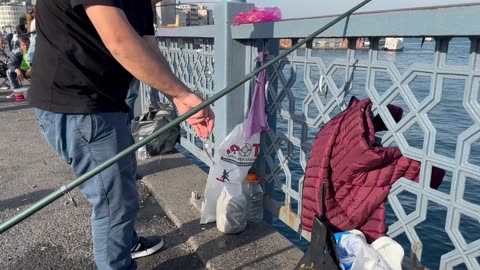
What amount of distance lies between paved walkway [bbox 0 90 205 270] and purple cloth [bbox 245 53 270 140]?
968mm

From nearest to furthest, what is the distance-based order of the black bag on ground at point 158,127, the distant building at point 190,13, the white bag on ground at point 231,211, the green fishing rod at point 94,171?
the green fishing rod at point 94,171 < the white bag on ground at point 231,211 < the black bag on ground at point 158,127 < the distant building at point 190,13

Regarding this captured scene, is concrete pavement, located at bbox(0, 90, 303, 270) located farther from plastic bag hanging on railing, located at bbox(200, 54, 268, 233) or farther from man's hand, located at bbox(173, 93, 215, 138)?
man's hand, located at bbox(173, 93, 215, 138)

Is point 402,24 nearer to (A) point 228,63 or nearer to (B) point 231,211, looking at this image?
(A) point 228,63

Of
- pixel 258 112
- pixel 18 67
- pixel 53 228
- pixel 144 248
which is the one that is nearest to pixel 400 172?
pixel 258 112

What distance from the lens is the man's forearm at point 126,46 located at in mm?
1576

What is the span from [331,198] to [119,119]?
1184 millimetres

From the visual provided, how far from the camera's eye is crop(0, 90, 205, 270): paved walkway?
269 centimetres

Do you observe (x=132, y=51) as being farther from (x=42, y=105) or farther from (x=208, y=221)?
(x=208, y=221)

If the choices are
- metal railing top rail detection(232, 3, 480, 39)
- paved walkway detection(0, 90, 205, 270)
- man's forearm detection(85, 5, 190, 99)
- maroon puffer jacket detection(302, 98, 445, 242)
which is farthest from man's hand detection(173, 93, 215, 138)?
paved walkway detection(0, 90, 205, 270)

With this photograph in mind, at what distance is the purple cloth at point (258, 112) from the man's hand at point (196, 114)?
0.90m

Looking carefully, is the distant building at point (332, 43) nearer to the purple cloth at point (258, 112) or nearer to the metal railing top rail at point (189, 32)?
the purple cloth at point (258, 112)

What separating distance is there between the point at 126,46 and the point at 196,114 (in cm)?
46

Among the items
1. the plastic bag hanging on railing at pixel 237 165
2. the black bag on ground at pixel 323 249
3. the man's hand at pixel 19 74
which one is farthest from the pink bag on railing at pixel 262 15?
the man's hand at pixel 19 74

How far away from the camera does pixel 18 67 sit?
33.7 ft
